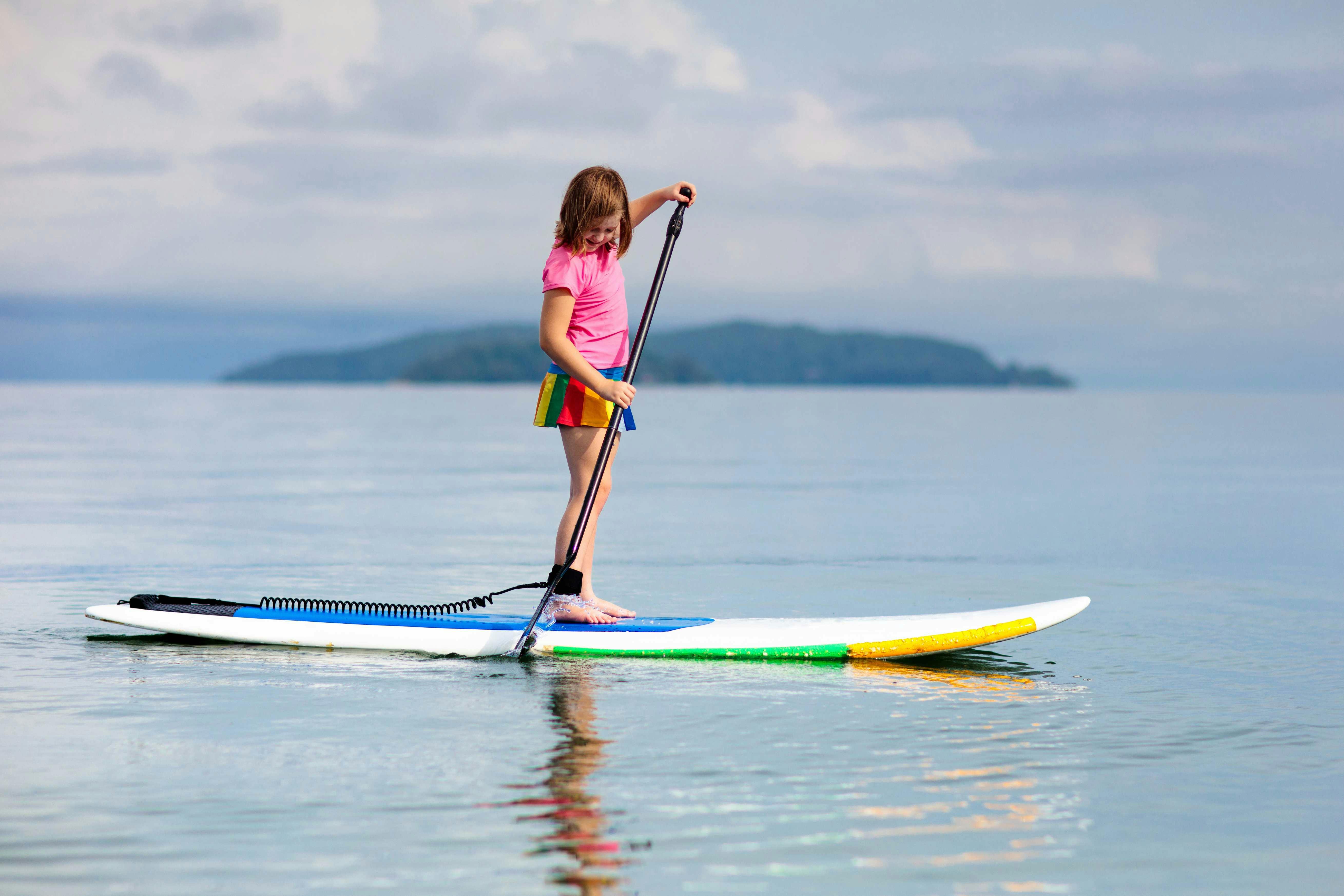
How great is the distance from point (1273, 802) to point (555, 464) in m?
24.6

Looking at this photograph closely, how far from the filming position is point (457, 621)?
7.78 m

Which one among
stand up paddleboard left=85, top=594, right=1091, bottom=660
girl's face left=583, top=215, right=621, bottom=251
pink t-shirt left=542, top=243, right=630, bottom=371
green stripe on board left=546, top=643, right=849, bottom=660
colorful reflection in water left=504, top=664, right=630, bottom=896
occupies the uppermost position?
girl's face left=583, top=215, right=621, bottom=251

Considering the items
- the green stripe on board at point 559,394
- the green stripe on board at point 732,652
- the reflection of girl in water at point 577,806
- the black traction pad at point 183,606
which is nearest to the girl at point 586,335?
the green stripe on board at point 559,394

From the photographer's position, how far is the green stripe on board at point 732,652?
7512 millimetres

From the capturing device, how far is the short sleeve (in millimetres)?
7105

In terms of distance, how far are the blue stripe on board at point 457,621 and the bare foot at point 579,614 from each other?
1.3 inches

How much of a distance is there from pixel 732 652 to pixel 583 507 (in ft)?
3.96

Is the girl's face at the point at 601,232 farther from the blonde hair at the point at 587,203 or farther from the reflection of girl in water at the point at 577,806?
the reflection of girl in water at the point at 577,806

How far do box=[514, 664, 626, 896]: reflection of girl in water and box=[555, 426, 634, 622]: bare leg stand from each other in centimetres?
109

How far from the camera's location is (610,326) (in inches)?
288

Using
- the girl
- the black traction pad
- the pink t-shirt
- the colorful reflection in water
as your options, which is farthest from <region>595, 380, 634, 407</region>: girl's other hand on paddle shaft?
the black traction pad

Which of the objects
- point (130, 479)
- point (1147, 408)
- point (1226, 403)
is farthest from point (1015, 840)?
point (1226, 403)

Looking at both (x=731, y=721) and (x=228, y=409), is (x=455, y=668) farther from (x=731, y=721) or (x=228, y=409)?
(x=228, y=409)

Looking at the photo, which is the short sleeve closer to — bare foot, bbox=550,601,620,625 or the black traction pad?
bare foot, bbox=550,601,620,625
